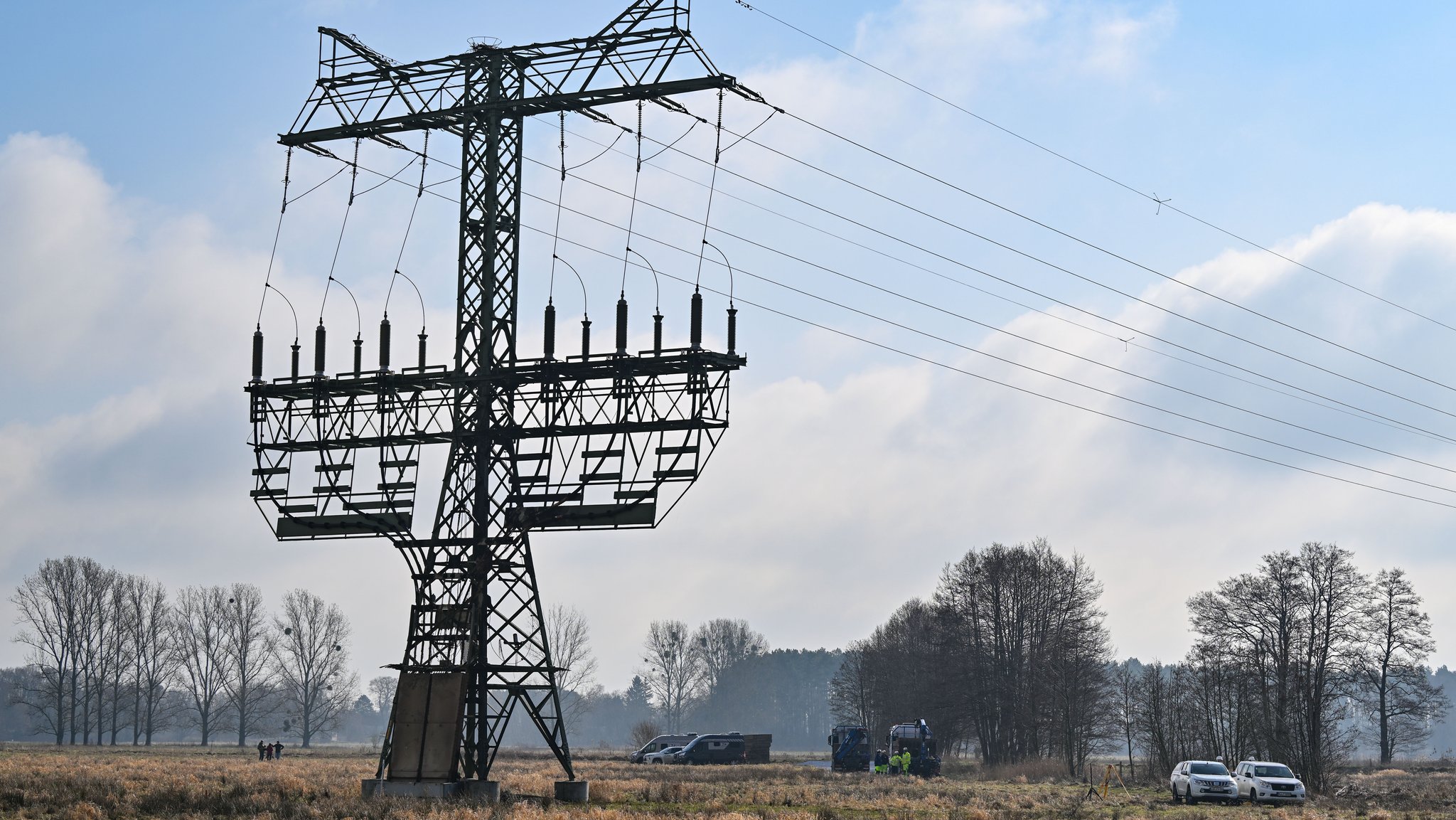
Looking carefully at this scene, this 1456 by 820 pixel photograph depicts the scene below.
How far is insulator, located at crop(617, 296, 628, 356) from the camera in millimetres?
33781

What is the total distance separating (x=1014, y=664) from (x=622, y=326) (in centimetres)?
6368

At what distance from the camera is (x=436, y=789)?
32.6m

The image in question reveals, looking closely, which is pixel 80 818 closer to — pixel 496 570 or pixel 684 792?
pixel 496 570

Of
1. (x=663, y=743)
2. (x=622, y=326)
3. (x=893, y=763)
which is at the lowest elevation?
(x=663, y=743)

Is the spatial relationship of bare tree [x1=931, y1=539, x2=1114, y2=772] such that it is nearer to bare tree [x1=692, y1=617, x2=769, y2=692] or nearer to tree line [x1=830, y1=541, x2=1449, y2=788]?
tree line [x1=830, y1=541, x2=1449, y2=788]

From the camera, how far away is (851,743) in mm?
71750

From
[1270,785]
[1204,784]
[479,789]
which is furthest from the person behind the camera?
[1204,784]

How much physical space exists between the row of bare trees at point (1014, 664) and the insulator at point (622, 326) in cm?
5542

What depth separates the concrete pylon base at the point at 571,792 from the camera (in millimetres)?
34688

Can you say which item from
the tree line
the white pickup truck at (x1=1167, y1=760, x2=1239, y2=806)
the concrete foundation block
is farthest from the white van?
the concrete foundation block

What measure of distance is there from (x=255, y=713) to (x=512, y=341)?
11474 cm

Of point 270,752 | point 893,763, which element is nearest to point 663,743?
point 270,752

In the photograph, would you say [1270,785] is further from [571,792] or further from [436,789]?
[436,789]

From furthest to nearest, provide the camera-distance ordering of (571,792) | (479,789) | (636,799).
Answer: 1. (636,799)
2. (571,792)
3. (479,789)
